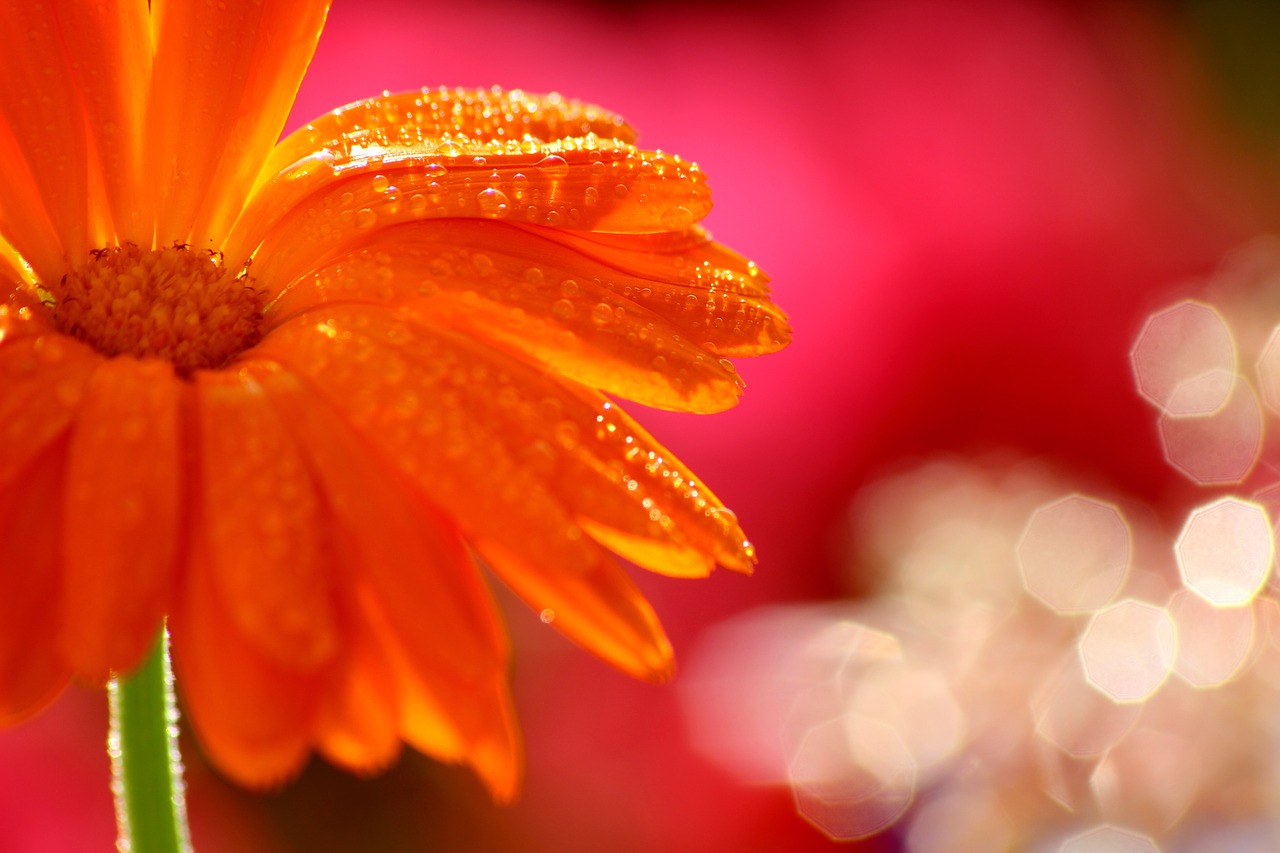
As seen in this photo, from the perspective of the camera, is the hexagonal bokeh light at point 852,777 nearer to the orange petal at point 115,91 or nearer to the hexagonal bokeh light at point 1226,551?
the hexagonal bokeh light at point 1226,551

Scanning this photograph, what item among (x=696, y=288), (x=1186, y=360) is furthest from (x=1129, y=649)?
(x=696, y=288)

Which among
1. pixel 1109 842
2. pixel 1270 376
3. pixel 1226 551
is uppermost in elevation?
pixel 1270 376

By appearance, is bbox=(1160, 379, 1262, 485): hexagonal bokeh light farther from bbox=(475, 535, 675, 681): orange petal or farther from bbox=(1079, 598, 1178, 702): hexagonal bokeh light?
bbox=(475, 535, 675, 681): orange petal

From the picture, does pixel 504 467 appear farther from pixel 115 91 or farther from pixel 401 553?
pixel 115 91

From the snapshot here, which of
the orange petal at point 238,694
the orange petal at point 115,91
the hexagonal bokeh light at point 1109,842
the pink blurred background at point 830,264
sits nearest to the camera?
the orange petal at point 238,694

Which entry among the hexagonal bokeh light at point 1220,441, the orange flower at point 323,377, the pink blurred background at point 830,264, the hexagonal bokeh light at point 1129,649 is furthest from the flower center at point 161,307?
the hexagonal bokeh light at point 1220,441

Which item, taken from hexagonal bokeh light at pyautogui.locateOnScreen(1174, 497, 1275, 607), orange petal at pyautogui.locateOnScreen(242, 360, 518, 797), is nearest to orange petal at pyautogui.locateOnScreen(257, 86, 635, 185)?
orange petal at pyautogui.locateOnScreen(242, 360, 518, 797)

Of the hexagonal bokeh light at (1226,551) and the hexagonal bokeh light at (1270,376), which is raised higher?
the hexagonal bokeh light at (1270,376)

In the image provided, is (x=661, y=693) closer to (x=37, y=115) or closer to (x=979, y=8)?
(x=37, y=115)

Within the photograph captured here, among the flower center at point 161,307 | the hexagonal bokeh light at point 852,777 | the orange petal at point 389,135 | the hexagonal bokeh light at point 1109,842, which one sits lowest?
the hexagonal bokeh light at point 1109,842
